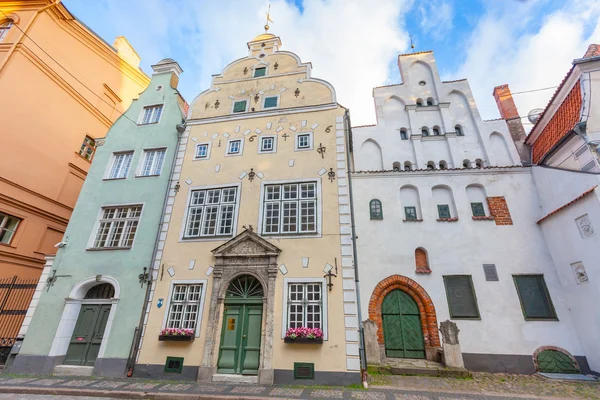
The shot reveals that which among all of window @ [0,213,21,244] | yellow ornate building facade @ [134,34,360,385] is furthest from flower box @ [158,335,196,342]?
window @ [0,213,21,244]

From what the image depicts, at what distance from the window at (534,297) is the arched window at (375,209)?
18.3ft

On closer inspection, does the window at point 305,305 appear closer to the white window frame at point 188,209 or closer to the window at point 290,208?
the window at point 290,208

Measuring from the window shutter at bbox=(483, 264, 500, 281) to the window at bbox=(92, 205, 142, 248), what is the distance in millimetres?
14182

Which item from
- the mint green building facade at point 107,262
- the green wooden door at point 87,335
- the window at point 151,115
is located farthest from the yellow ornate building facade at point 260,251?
the window at point 151,115

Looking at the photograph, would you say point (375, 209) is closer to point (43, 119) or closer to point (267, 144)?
point (267, 144)

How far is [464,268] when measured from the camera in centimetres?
1116

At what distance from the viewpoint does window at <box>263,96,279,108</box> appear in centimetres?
1306

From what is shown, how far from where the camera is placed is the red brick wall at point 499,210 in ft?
38.4

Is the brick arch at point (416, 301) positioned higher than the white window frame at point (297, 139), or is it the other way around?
the white window frame at point (297, 139)

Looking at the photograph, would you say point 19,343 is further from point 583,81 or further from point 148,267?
point 583,81

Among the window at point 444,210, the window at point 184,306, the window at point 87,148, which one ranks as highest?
the window at point 87,148

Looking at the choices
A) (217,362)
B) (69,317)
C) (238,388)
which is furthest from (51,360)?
(238,388)

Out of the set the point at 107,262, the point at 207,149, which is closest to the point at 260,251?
the point at 207,149

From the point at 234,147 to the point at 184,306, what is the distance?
6700 millimetres
